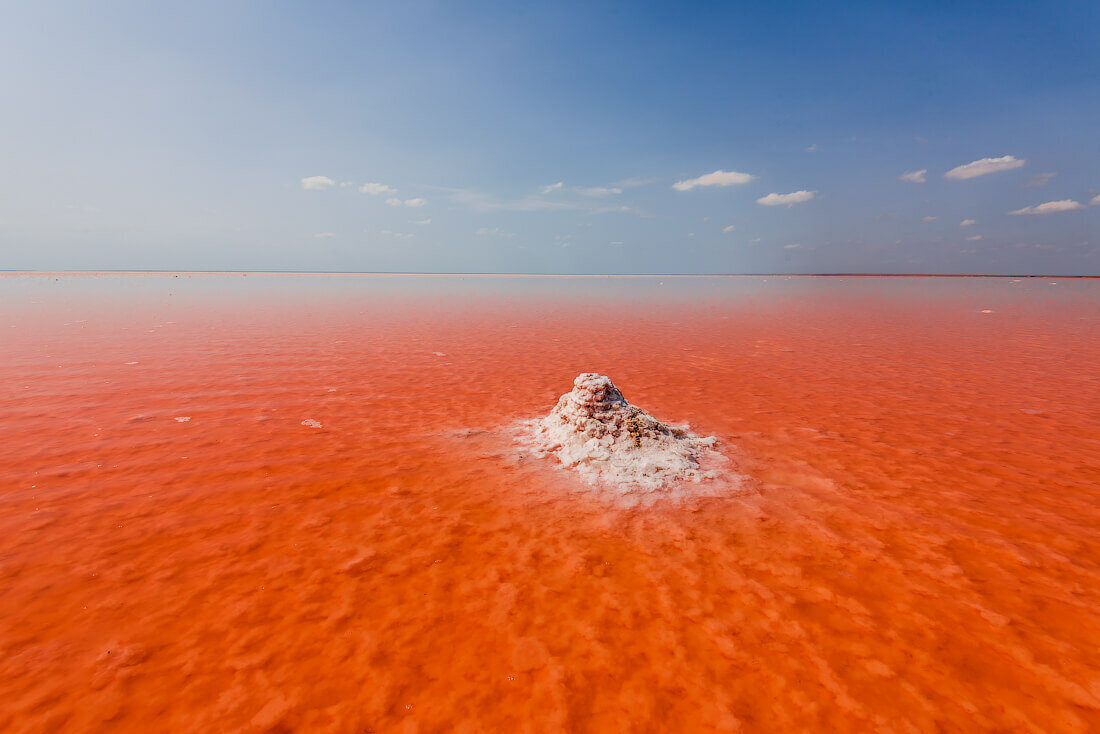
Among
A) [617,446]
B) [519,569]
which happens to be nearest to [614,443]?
[617,446]

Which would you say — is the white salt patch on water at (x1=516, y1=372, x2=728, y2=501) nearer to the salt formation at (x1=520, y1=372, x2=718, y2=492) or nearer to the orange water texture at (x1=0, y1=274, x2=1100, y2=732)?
the salt formation at (x1=520, y1=372, x2=718, y2=492)

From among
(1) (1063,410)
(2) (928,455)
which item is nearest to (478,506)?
(2) (928,455)

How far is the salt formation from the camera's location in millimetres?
6074

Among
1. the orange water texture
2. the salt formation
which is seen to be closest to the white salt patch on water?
the salt formation

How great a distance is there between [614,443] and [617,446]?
68 millimetres

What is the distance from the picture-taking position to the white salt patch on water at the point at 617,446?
5980 millimetres

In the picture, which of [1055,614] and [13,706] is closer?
[13,706]

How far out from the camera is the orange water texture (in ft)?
9.57

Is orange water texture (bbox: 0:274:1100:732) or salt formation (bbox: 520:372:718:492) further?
salt formation (bbox: 520:372:718:492)

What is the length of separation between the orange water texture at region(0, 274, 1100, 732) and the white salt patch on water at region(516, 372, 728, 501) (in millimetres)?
416

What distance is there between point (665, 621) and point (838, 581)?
165cm

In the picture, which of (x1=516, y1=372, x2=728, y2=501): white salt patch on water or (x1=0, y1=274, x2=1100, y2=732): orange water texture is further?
(x1=516, y1=372, x2=728, y2=501): white salt patch on water

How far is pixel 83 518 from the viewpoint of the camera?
4.86 metres

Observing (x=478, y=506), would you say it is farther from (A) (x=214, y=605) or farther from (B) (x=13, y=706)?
(B) (x=13, y=706)
